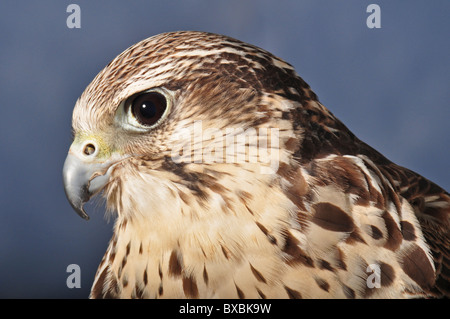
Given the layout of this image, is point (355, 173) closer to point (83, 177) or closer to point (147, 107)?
point (147, 107)

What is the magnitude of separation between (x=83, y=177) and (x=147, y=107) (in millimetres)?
241

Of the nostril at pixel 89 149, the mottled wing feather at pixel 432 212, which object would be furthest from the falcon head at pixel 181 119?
the mottled wing feather at pixel 432 212

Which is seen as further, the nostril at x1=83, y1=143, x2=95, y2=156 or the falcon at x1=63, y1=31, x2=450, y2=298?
the nostril at x1=83, y1=143, x2=95, y2=156

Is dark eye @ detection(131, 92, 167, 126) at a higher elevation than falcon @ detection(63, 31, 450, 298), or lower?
higher

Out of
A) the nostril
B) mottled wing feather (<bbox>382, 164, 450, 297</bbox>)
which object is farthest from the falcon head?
mottled wing feather (<bbox>382, 164, 450, 297</bbox>)

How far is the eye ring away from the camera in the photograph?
4.02ft

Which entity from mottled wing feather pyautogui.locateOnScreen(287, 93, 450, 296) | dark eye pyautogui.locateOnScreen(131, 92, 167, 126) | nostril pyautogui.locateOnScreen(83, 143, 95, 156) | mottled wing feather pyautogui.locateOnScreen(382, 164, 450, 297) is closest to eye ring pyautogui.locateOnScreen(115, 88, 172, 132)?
dark eye pyautogui.locateOnScreen(131, 92, 167, 126)

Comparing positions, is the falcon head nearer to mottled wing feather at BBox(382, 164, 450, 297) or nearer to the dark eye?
the dark eye

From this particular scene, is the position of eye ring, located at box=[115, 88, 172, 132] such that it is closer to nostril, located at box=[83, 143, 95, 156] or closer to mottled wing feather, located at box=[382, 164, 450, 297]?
nostril, located at box=[83, 143, 95, 156]

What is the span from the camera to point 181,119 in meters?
1.23


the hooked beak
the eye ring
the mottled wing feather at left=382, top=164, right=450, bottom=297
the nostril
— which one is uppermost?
the eye ring

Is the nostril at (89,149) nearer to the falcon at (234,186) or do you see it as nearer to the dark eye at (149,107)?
the falcon at (234,186)
